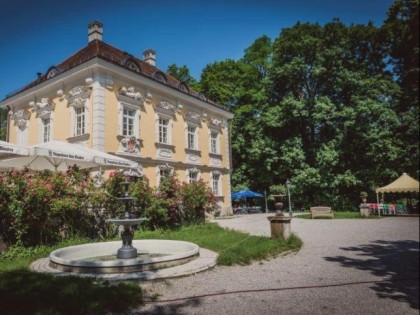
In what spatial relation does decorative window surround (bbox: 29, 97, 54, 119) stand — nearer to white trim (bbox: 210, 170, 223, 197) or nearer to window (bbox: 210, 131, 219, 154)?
window (bbox: 210, 131, 219, 154)

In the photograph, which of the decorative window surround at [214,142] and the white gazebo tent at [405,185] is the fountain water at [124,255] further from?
the decorative window surround at [214,142]

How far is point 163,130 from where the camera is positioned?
719 inches

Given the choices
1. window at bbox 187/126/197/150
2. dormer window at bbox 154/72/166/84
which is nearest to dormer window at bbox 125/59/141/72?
dormer window at bbox 154/72/166/84

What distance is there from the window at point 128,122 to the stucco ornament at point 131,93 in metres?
0.71

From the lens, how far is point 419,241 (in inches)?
30.3

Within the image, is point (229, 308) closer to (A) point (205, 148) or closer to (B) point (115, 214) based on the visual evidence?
(B) point (115, 214)

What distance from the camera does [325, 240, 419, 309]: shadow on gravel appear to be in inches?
31.0

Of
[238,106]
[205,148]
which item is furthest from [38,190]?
[238,106]

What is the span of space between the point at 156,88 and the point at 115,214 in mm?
9131

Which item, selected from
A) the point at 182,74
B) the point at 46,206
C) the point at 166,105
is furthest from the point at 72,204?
the point at 182,74

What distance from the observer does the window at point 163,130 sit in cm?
1799

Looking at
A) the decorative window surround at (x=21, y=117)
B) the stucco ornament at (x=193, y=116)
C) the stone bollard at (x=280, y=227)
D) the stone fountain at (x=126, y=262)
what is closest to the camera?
the stone fountain at (x=126, y=262)

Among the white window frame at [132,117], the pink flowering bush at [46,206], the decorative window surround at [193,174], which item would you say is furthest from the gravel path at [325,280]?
the decorative window surround at [193,174]

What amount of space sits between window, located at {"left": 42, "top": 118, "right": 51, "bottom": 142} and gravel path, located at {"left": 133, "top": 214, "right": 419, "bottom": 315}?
48.0ft
